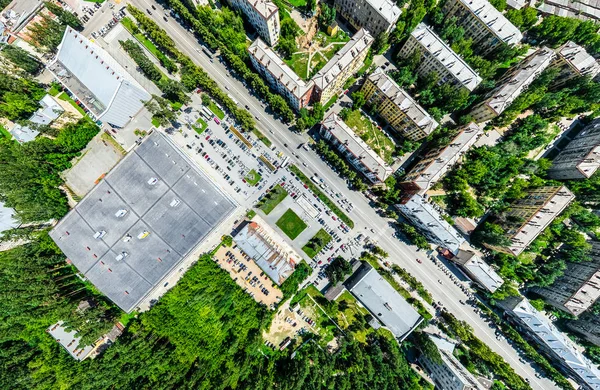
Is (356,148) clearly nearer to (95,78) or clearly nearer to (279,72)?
(279,72)

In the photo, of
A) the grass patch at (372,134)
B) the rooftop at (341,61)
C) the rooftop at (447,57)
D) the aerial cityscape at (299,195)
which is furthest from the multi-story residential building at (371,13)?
the grass patch at (372,134)

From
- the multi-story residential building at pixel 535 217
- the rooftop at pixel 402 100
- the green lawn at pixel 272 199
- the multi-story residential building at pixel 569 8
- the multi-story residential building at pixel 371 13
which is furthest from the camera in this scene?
the multi-story residential building at pixel 569 8

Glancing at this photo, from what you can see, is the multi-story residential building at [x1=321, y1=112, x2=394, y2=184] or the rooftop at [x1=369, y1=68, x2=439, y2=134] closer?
the rooftop at [x1=369, y1=68, x2=439, y2=134]

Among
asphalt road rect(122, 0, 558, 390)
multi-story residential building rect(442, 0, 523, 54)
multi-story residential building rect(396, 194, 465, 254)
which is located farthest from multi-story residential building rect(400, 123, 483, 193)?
multi-story residential building rect(442, 0, 523, 54)

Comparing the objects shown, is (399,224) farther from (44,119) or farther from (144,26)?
(44,119)

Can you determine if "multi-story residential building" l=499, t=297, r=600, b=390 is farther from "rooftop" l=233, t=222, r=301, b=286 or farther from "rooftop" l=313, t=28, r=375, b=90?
"rooftop" l=313, t=28, r=375, b=90

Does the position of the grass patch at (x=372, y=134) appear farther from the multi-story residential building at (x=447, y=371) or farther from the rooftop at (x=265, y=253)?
the multi-story residential building at (x=447, y=371)

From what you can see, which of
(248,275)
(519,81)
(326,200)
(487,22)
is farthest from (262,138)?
(519,81)
